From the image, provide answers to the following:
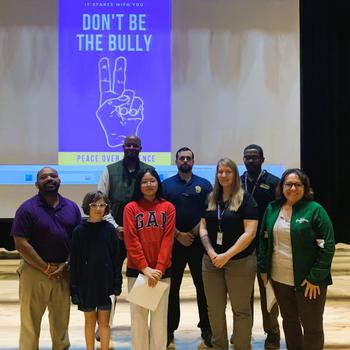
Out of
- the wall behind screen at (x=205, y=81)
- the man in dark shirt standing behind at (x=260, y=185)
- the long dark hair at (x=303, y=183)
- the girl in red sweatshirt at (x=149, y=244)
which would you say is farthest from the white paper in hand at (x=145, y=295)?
the wall behind screen at (x=205, y=81)

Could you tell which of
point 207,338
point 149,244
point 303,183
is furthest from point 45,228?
point 303,183

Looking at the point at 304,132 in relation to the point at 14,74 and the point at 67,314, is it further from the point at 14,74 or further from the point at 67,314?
the point at 67,314

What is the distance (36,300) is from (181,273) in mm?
1003

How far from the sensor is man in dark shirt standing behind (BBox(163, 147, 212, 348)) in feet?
10.3

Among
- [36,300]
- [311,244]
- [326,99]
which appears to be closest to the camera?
[311,244]

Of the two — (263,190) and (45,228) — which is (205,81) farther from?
(45,228)

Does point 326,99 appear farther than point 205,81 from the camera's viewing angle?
Yes

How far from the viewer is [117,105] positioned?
4898 millimetres

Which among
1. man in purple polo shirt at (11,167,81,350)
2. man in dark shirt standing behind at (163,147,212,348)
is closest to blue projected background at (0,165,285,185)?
man in dark shirt standing behind at (163,147,212,348)

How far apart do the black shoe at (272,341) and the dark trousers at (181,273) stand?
16.9 inches

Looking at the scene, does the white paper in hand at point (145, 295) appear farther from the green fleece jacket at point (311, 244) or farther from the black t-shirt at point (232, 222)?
the green fleece jacket at point (311, 244)

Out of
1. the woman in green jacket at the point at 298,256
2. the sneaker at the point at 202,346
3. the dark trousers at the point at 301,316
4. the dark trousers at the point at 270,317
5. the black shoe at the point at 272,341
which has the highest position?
the woman in green jacket at the point at 298,256

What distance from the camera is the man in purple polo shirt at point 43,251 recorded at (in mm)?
2684

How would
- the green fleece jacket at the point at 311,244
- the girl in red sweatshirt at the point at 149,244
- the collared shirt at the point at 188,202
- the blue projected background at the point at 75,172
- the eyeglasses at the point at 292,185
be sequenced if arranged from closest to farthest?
the green fleece jacket at the point at 311,244 < the eyeglasses at the point at 292,185 < the girl in red sweatshirt at the point at 149,244 < the collared shirt at the point at 188,202 < the blue projected background at the point at 75,172
